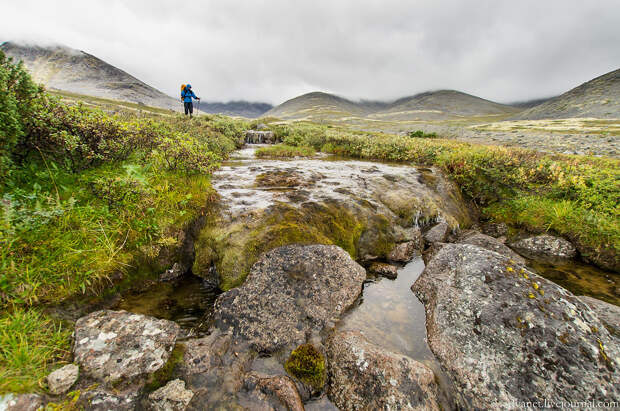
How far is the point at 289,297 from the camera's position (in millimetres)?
5020

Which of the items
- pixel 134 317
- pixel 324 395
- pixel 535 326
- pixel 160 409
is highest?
pixel 535 326

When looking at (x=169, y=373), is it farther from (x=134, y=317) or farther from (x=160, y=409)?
(x=134, y=317)

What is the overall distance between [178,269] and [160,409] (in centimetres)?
368

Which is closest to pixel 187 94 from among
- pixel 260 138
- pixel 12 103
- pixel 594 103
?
pixel 260 138

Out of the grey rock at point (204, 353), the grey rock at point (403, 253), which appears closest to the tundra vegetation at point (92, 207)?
the grey rock at point (204, 353)

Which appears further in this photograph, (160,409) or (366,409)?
(366,409)

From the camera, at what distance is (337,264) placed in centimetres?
589

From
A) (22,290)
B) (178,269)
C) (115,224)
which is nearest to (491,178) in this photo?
(178,269)

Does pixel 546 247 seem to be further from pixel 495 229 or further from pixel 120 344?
pixel 120 344

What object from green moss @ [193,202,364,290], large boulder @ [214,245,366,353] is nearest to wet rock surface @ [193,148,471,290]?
green moss @ [193,202,364,290]

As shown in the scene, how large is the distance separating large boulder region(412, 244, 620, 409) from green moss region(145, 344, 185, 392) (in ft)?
15.0

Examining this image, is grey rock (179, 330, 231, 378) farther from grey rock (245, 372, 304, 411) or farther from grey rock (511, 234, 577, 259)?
grey rock (511, 234, 577, 259)

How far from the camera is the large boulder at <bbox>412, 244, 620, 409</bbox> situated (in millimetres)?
3475

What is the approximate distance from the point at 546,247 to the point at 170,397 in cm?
1207
